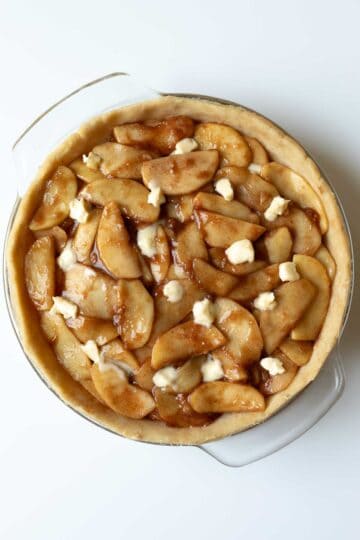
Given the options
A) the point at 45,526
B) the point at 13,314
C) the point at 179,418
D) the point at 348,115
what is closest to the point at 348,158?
the point at 348,115

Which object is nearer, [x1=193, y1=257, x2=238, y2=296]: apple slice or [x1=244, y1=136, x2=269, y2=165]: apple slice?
[x1=193, y1=257, x2=238, y2=296]: apple slice

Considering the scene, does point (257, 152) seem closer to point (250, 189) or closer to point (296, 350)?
point (250, 189)

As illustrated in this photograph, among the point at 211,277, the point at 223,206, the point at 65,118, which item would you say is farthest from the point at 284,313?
the point at 65,118

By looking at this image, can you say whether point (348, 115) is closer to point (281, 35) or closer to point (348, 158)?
point (348, 158)

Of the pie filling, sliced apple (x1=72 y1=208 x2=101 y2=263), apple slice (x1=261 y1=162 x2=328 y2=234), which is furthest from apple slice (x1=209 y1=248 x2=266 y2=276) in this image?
sliced apple (x1=72 y1=208 x2=101 y2=263)

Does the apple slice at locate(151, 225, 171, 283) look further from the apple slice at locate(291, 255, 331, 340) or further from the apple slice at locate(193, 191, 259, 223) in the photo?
the apple slice at locate(291, 255, 331, 340)
